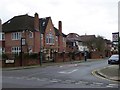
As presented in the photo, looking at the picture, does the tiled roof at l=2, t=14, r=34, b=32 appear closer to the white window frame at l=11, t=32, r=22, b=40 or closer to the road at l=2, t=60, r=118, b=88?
the white window frame at l=11, t=32, r=22, b=40

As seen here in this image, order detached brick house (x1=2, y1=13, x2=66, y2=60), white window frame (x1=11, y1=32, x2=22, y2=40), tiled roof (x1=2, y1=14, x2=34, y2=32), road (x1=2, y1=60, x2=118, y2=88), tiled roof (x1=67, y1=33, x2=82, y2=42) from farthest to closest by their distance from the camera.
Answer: tiled roof (x1=67, y1=33, x2=82, y2=42), tiled roof (x1=2, y1=14, x2=34, y2=32), white window frame (x1=11, y1=32, x2=22, y2=40), detached brick house (x1=2, y1=13, x2=66, y2=60), road (x1=2, y1=60, x2=118, y2=88)

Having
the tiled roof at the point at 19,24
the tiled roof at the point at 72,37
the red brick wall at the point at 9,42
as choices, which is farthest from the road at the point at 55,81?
the tiled roof at the point at 72,37

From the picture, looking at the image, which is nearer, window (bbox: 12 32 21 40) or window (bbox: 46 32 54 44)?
window (bbox: 12 32 21 40)

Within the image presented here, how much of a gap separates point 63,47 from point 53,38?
26.5 feet

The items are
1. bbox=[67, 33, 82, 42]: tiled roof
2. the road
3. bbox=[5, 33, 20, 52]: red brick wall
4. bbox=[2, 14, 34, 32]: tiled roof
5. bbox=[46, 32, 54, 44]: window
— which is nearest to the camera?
the road

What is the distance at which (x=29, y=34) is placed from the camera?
62219 mm

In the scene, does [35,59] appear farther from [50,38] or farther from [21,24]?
[50,38]

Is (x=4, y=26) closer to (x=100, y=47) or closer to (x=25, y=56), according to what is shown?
(x=25, y=56)

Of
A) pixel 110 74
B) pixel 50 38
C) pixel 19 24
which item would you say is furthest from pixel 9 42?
pixel 110 74

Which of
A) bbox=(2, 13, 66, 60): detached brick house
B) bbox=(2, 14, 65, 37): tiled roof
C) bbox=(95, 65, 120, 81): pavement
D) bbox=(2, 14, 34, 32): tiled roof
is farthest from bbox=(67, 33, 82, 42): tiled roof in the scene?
bbox=(95, 65, 120, 81): pavement

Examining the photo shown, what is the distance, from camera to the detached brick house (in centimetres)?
6181

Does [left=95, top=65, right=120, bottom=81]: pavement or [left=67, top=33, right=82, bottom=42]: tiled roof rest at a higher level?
[left=67, top=33, right=82, bottom=42]: tiled roof

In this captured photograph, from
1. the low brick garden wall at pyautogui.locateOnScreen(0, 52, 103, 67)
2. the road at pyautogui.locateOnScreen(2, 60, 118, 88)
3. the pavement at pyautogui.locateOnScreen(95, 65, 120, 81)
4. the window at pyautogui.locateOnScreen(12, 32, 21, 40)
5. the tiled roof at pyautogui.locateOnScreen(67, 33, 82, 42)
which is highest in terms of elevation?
the tiled roof at pyautogui.locateOnScreen(67, 33, 82, 42)

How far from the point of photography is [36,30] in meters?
63.6
